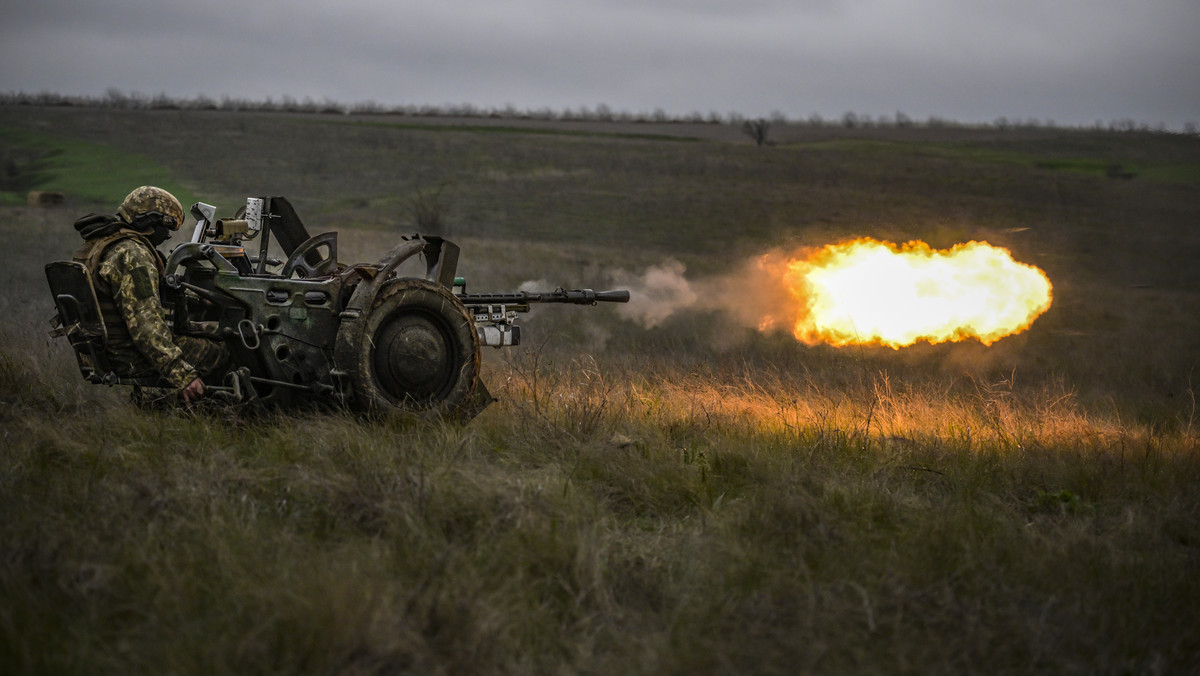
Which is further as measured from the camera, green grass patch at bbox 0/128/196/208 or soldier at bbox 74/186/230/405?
green grass patch at bbox 0/128/196/208

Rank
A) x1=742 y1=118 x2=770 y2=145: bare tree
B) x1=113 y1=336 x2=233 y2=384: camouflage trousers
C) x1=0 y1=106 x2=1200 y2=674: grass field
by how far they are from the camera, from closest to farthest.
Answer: x1=0 y1=106 x2=1200 y2=674: grass field < x1=113 y1=336 x2=233 y2=384: camouflage trousers < x1=742 y1=118 x2=770 y2=145: bare tree

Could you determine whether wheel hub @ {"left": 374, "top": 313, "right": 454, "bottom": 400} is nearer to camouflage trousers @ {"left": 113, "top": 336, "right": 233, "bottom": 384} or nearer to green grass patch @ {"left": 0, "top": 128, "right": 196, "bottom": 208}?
camouflage trousers @ {"left": 113, "top": 336, "right": 233, "bottom": 384}

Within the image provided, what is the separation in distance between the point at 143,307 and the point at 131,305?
0.08 m

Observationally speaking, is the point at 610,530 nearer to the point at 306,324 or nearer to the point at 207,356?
the point at 306,324

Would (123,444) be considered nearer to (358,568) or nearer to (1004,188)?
(358,568)

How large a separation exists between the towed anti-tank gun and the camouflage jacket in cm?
11

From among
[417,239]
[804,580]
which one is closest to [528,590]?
[804,580]

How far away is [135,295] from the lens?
7051 mm

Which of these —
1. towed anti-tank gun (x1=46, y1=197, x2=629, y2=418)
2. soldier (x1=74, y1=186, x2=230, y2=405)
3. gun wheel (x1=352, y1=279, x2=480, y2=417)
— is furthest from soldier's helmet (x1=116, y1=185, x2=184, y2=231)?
gun wheel (x1=352, y1=279, x2=480, y2=417)

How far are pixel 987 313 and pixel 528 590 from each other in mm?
9605

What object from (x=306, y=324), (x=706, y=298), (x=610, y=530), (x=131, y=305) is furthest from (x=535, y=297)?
(x=706, y=298)

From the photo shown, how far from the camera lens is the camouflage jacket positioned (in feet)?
22.9

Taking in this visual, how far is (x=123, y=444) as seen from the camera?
7188 millimetres

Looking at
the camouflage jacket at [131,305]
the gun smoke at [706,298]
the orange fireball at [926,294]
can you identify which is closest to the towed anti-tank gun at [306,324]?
the camouflage jacket at [131,305]
